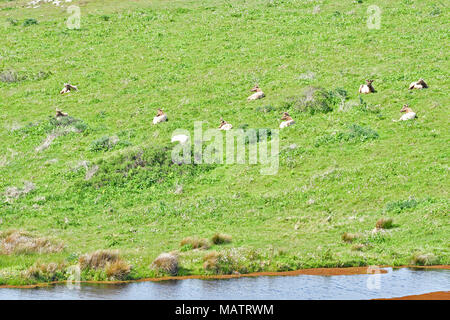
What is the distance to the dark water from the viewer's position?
19.5m

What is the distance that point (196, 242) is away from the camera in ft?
83.6

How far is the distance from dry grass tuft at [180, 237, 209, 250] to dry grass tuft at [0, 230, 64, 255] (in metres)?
5.00

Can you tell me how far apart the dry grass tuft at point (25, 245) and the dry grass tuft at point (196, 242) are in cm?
500

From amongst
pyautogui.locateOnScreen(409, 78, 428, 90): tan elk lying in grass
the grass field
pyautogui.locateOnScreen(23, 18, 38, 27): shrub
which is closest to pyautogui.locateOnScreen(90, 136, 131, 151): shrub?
the grass field

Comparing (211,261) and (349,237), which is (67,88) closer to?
(211,261)

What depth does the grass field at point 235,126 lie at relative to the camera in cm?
2550

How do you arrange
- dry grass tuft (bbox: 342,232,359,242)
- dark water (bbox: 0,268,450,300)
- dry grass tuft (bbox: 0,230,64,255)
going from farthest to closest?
dry grass tuft (bbox: 0,230,64,255), dry grass tuft (bbox: 342,232,359,242), dark water (bbox: 0,268,450,300)

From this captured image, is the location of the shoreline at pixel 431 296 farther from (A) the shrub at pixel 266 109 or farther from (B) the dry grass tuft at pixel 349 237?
(A) the shrub at pixel 266 109

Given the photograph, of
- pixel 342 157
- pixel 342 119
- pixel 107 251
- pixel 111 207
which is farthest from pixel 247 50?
pixel 107 251

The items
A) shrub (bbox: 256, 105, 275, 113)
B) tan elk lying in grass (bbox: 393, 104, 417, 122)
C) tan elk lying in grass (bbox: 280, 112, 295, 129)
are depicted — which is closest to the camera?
tan elk lying in grass (bbox: 393, 104, 417, 122)

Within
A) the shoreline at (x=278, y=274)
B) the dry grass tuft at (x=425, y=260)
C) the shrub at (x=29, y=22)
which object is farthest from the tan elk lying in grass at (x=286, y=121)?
the shrub at (x=29, y=22)
